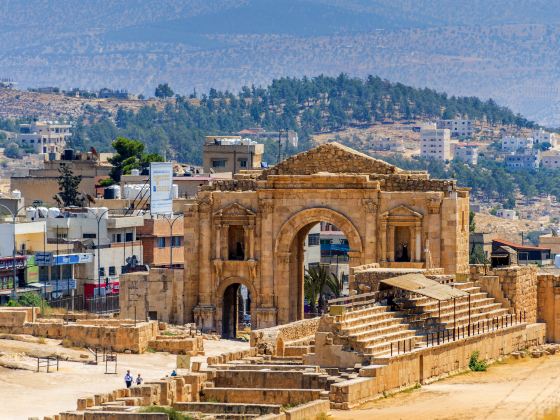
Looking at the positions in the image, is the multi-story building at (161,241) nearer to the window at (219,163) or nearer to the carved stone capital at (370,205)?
the carved stone capital at (370,205)

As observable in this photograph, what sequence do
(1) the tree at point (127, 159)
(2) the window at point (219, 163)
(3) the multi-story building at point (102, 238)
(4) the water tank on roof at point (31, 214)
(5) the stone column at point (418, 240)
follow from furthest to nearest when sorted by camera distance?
(2) the window at point (219, 163)
(1) the tree at point (127, 159)
(4) the water tank on roof at point (31, 214)
(3) the multi-story building at point (102, 238)
(5) the stone column at point (418, 240)

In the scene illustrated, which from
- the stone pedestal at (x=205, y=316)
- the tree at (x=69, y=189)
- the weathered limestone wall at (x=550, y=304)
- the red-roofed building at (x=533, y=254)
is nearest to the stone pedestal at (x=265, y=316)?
the stone pedestal at (x=205, y=316)

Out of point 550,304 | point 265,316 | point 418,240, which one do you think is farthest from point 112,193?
point 550,304

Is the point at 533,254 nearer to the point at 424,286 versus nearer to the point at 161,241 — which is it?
the point at 161,241

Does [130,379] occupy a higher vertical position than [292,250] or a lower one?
lower

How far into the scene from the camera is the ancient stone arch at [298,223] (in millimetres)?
87875

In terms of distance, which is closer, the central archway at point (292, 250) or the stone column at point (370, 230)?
the stone column at point (370, 230)

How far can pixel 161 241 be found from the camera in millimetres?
113188

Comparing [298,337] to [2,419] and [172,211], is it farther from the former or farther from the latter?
[172,211]

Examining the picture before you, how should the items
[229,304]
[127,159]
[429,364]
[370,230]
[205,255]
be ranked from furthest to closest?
[127,159] → [229,304] → [205,255] → [370,230] → [429,364]

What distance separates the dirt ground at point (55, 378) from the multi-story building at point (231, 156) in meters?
75.6

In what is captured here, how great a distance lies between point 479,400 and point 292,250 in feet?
102

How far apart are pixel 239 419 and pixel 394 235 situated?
32.4m

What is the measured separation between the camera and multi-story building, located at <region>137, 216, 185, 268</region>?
11250 cm
